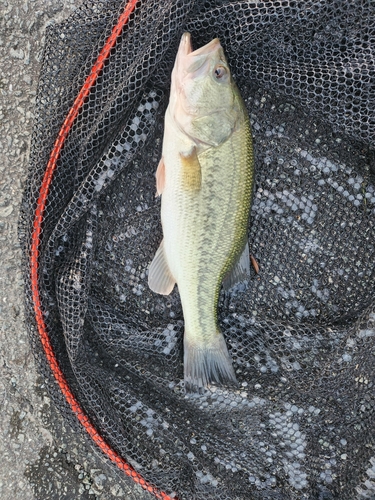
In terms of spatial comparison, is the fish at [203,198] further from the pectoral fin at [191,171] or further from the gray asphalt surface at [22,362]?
the gray asphalt surface at [22,362]

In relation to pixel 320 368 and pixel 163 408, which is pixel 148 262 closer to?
pixel 163 408

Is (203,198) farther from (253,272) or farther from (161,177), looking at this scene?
(253,272)

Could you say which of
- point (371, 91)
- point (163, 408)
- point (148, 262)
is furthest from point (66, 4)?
point (163, 408)

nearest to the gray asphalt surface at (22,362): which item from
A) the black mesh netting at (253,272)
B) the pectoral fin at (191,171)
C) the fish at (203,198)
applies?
the black mesh netting at (253,272)

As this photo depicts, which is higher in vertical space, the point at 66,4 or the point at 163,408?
the point at 66,4

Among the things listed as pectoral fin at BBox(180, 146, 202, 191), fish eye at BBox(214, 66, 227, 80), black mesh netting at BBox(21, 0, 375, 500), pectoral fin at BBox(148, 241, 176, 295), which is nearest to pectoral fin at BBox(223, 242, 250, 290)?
black mesh netting at BBox(21, 0, 375, 500)
